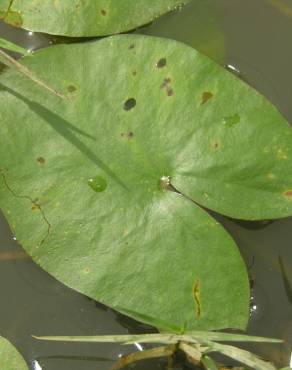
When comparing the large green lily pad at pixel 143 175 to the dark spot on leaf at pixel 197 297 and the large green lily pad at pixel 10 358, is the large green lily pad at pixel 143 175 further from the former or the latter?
the large green lily pad at pixel 10 358

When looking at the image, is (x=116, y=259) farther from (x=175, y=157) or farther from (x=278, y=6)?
(x=278, y=6)

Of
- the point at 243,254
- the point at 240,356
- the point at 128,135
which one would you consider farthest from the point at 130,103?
the point at 240,356

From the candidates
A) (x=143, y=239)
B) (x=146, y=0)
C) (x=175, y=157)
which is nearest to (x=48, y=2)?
(x=146, y=0)

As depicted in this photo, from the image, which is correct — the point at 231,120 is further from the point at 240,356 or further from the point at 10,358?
the point at 10,358

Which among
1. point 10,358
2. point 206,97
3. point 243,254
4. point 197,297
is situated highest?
point 206,97

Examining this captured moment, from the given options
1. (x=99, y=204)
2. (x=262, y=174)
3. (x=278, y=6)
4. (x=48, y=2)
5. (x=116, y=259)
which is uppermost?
(x=278, y=6)

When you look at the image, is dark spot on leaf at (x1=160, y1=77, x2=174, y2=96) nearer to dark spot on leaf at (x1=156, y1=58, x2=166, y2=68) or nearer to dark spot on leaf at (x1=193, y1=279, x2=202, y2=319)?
dark spot on leaf at (x1=156, y1=58, x2=166, y2=68)
